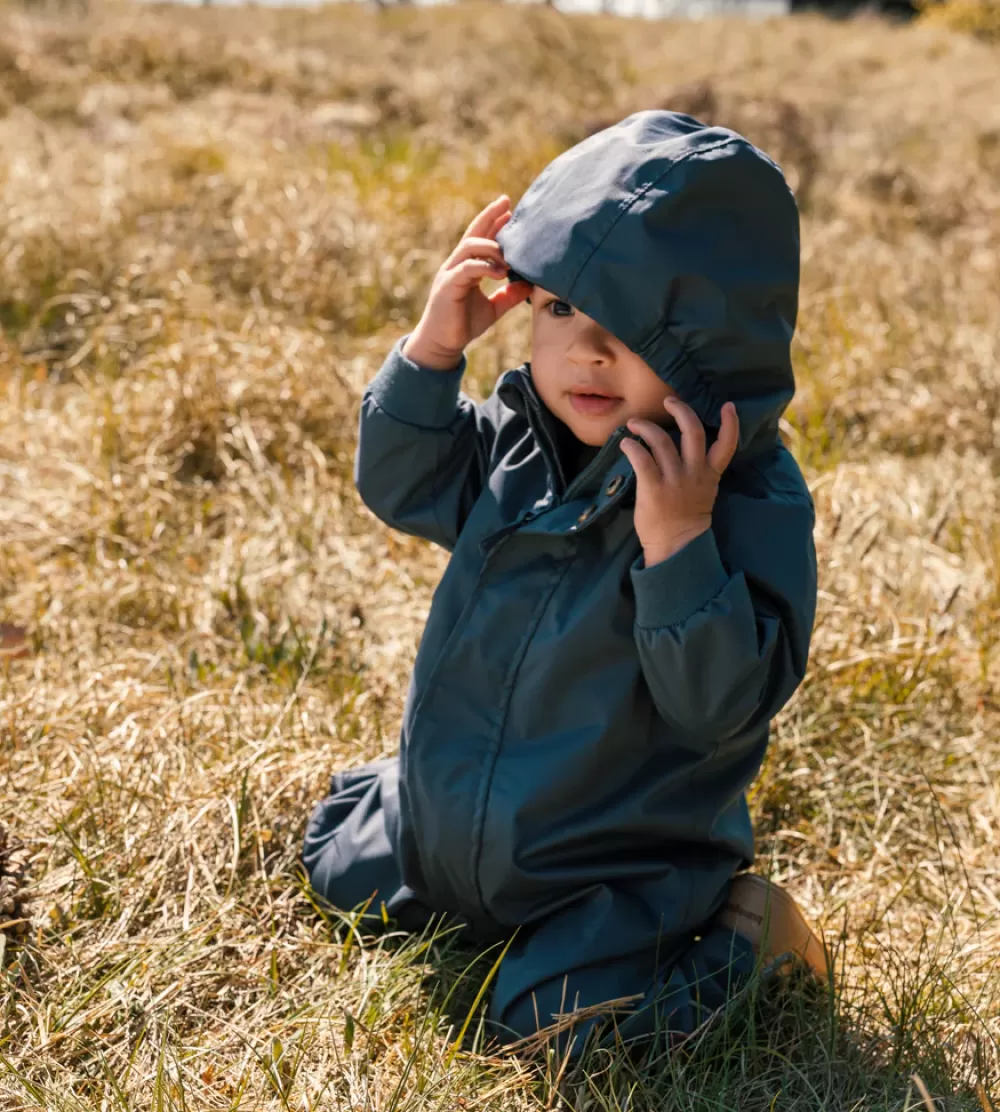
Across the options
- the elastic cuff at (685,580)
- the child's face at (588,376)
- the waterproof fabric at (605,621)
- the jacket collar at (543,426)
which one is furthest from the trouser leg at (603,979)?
the child's face at (588,376)

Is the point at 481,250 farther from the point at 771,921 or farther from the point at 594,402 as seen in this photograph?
the point at 771,921

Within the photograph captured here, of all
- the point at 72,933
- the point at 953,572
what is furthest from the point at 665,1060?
the point at 953,572

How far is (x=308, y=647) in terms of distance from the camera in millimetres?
2668

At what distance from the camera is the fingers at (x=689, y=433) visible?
1.57 meters

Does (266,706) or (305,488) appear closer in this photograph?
(266,706)

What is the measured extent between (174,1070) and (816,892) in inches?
46.8

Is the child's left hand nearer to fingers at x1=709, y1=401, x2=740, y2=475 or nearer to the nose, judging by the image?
fingers at x1=709, y1=401, x2=740, y2=475

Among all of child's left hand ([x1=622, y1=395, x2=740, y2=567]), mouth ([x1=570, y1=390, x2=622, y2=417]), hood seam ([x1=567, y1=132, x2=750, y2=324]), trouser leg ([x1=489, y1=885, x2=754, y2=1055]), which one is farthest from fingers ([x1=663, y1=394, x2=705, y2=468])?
trouser leg ([x1=489, y1=885, x2=754, y2=1055])

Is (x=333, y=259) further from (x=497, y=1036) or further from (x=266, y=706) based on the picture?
(x=497, y=1036)

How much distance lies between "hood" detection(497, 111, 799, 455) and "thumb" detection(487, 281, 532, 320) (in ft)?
0.65

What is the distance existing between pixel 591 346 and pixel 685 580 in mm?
345

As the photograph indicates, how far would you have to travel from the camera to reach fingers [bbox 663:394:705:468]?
1.57 meters

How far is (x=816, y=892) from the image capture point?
2.24m

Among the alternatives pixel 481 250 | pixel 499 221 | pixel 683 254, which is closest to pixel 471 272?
pixel 481 250
